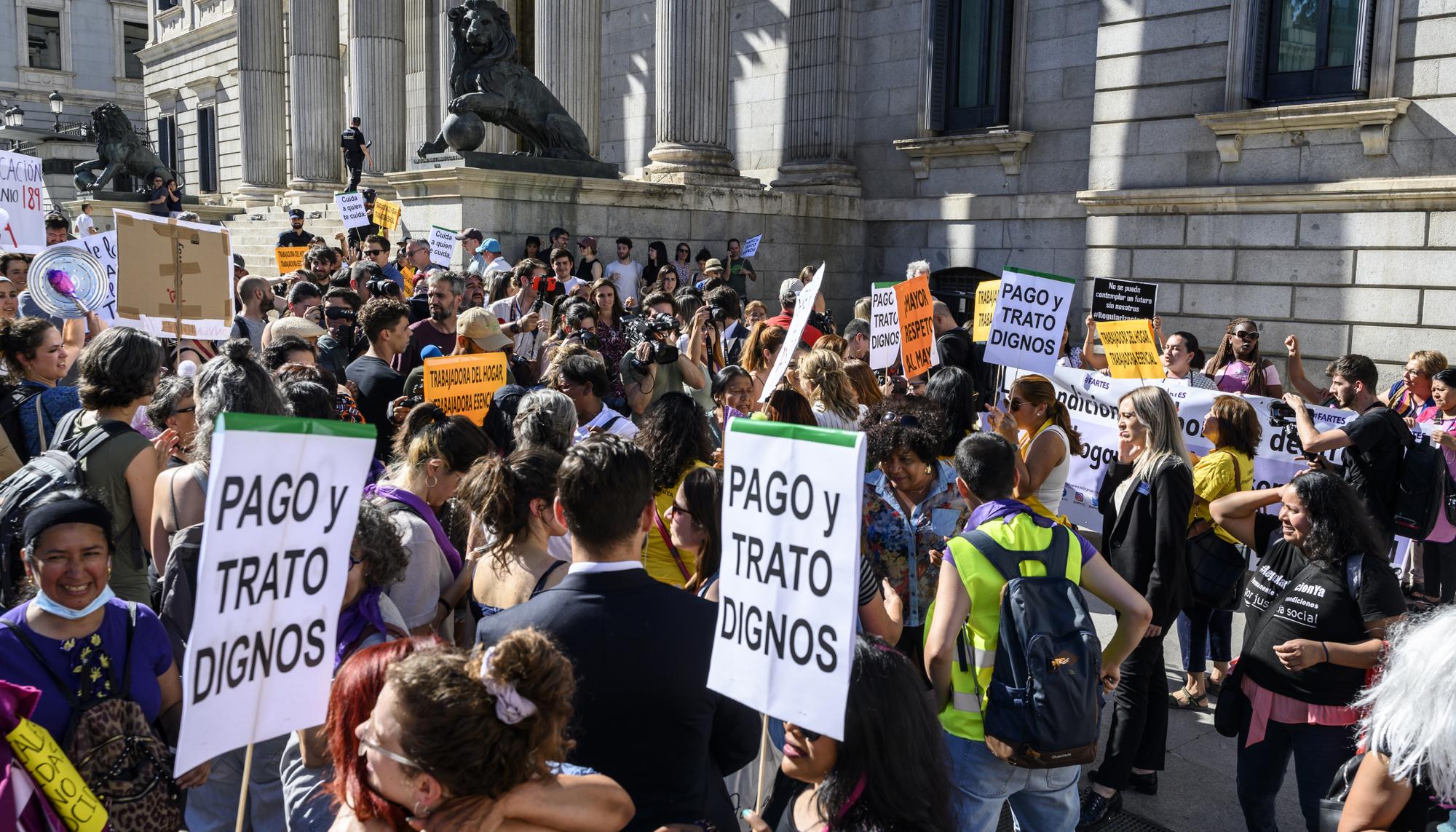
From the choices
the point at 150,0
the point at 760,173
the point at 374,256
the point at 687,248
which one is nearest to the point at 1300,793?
the point at 374,256

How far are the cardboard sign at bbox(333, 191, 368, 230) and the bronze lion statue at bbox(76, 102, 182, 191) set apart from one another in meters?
12.7

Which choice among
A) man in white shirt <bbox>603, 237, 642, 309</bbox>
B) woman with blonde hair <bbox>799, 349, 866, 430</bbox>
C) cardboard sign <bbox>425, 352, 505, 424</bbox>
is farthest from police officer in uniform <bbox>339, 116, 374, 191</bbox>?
woman with blonde hair <bbox>799, 349, 866, 430</bbox>

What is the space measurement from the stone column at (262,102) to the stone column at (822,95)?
51.6 ft

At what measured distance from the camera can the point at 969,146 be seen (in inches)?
663

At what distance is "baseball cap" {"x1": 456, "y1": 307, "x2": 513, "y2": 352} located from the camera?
23.8ft

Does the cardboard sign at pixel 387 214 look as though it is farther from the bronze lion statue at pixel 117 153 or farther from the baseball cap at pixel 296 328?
the bronze lion statue at pixel 117 153

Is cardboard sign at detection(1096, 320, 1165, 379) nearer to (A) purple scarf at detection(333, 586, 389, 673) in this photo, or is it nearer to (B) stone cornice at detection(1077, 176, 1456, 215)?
(B) stone cornice at detection(1077, 176, 1456, 215)

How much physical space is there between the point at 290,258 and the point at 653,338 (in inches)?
329

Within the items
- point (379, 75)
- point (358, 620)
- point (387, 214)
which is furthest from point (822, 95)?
point (358, 620)

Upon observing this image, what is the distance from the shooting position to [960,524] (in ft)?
15.7

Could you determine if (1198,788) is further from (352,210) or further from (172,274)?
(352,210)

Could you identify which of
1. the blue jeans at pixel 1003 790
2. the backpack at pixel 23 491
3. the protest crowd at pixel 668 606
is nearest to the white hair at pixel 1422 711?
the protest crowd at pixel 668 606

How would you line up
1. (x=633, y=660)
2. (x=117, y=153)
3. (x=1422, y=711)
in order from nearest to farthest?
1. (x=1422, y=711)
2. (x=633, y=660)
3. (x=117, y=153)

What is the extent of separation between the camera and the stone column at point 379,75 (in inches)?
933
